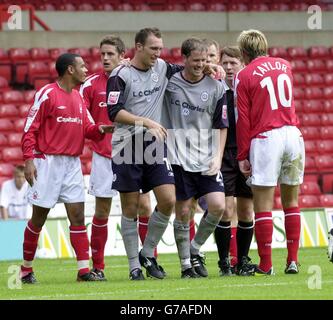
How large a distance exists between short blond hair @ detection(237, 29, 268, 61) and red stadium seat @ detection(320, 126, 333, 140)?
12.1 metres

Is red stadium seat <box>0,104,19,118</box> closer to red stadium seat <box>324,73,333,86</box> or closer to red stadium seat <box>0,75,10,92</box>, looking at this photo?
red stadium seat <box>0,75,10,92</box>

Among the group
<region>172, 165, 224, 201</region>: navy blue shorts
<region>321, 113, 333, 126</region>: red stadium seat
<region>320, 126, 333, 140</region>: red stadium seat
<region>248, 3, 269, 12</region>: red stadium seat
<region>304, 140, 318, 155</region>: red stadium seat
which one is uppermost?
<region>248, 3, 269, 12</region>: red stadium seat

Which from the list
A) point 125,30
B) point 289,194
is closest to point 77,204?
point 289,194

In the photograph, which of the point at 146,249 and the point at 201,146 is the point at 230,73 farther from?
the point at 146,249

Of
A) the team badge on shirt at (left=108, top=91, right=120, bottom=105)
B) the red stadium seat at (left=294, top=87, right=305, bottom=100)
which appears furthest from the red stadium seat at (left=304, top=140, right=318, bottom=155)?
the team badge on shirt at (left=108, top=91, right=120, bottom=105)

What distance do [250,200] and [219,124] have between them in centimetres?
97

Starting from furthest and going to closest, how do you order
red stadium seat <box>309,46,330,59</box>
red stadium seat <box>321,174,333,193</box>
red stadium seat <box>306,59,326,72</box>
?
red stadium seat <box>309,46,330,59</box>
red stadium seat <box>306,59,326,72</box>
red stadium seat <box>321,174,333,193</box>

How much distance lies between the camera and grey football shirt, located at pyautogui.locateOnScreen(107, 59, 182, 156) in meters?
9.95

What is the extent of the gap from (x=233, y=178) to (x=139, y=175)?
1111mm

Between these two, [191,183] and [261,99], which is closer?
[261,99]

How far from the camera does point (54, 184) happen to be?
10234 mm

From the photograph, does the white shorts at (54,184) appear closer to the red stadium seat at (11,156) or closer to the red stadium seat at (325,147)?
the red stadium seat at (11,156)

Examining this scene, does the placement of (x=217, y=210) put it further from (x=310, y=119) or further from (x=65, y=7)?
(x=65, y=7)

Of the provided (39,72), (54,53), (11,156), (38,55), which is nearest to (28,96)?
(39,72)
